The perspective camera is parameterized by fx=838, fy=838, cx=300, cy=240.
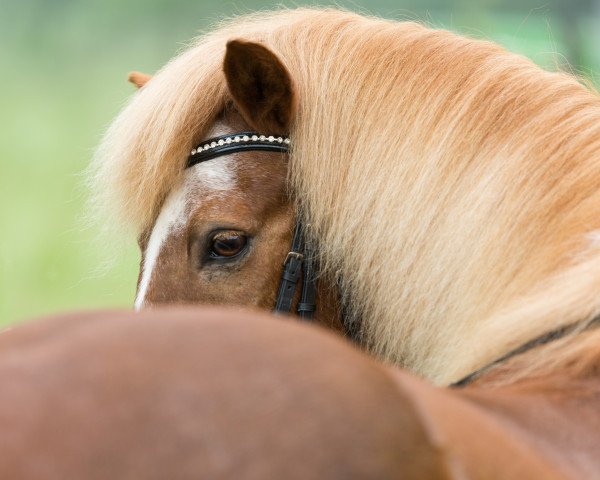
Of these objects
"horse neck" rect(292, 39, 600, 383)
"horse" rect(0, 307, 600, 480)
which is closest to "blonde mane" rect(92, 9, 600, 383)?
"horse neck" rect(292, 39, 600, 383)

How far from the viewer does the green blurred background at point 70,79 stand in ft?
10.9

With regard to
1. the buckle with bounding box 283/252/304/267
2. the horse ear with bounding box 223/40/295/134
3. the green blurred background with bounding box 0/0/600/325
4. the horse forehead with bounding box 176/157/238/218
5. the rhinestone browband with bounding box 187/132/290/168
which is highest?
the horse ear with bounding box 223/40/295/134

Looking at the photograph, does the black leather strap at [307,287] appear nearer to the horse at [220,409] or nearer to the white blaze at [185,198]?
the white blaze at [185,198]

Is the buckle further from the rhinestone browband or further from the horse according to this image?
the horse

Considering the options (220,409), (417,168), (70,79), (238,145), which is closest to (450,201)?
(417,168)

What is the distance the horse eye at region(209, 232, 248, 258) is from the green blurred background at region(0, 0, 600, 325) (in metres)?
1.85

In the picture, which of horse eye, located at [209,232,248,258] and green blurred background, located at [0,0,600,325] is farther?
green blurred background, located at [0,0,600,325]

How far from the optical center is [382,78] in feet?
4.57

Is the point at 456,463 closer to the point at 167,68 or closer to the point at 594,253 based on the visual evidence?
the point at 594,253

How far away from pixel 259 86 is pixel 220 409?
35.5 inches

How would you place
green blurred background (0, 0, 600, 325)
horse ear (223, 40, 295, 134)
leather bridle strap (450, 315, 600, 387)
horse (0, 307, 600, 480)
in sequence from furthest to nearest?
green blurred background (0, 0, 600, 325), horse ear (223, 40, 295, 134), leather bridle strap (450, 315, 600, 387), horse (0, 307, 600, 480)

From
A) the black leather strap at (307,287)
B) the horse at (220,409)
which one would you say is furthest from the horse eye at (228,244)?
the horse at (220,409)

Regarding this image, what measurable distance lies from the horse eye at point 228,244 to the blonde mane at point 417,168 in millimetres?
115

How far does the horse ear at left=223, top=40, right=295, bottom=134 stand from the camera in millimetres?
1348
